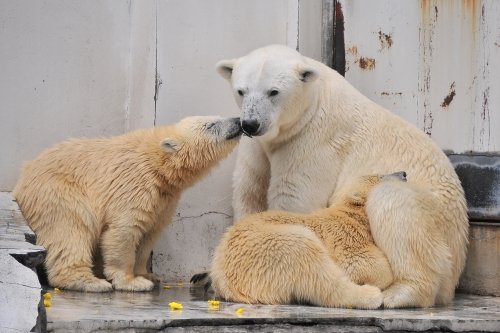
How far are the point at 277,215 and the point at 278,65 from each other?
43.5 inches

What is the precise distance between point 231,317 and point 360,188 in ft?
5.61

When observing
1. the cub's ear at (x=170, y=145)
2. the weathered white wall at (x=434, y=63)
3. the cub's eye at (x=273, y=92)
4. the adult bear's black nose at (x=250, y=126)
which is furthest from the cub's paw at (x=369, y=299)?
the weathered white wall at (x=434, y=63)

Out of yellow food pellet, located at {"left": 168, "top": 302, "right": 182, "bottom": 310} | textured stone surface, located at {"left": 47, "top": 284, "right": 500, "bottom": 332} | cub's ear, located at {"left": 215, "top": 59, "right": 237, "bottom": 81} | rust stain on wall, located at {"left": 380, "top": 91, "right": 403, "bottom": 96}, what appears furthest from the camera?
rust stain on wall, located at {"left": 380, "top": 91, "right": 403, "bottom": 96}

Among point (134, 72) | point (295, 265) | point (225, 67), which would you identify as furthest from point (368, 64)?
point (295, 265)

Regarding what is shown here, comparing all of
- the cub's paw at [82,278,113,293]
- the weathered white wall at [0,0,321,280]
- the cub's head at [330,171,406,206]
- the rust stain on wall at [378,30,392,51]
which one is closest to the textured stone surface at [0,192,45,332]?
the cub's paw at [82,278,113,293]

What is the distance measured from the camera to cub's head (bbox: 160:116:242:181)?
21.7ft

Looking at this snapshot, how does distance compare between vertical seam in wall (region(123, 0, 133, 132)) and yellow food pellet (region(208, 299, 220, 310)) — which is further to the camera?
vertical seam in wall (region(123, 0, 133, 132))

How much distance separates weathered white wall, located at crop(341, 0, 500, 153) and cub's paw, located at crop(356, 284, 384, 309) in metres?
2.07

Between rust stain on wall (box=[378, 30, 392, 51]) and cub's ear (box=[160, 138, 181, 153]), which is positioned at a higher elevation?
rust stain on wall (box=[378, 30, 392, 51])

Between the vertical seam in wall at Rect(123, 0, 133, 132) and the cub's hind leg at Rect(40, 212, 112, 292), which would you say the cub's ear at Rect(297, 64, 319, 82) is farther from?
the cub's hind leg at Rect(40, 212, 112, 292)

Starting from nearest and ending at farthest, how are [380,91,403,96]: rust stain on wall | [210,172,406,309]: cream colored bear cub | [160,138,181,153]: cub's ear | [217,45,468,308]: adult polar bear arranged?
[210,172,406,309]: cream colored bear cub, [217,45,468,308]: adult polar bear, [160,138,181,153]: cub's ear, [380,91,403,96]: rust stain on wall

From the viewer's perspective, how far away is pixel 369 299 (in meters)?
5.79

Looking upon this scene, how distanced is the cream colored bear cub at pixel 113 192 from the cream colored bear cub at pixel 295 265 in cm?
79

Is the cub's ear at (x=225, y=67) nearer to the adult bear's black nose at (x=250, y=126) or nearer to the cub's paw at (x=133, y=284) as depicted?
the adult bear's black nose at (x=250, y=126)
